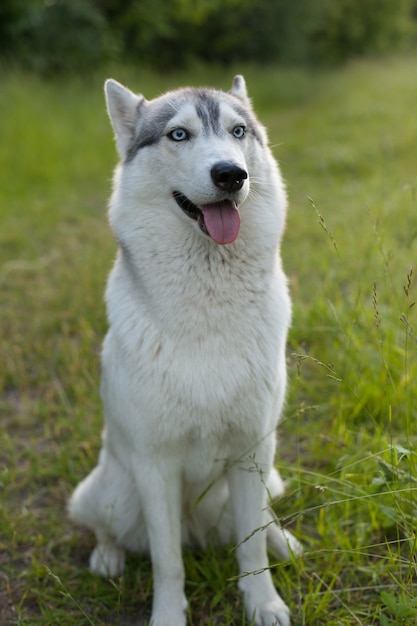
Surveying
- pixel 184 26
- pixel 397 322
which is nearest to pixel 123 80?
pixel 184 26

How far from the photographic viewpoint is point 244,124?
89.5 inches

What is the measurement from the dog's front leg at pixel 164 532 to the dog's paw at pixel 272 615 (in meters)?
0.26

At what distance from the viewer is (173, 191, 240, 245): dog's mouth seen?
2.05 m

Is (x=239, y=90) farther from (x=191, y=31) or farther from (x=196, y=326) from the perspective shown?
(x=191, y=31)

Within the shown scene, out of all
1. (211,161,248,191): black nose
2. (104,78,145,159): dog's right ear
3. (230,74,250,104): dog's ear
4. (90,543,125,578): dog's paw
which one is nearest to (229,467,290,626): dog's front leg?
(90,543,125,578): dog's paw

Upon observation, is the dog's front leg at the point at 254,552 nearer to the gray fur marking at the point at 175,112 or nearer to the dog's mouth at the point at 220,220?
the dog's mouth at the point at 220,220

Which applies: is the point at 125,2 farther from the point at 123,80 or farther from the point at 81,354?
the point at 81,354

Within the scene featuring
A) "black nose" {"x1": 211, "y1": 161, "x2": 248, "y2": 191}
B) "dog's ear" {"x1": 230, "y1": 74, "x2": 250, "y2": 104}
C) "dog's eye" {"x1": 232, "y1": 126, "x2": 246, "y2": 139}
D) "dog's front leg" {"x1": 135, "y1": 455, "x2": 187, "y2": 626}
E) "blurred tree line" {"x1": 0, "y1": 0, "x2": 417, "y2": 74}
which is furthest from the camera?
"blurred tree line" {"x1": 0, "y1": 0, "x2": 417, "y2": 74}

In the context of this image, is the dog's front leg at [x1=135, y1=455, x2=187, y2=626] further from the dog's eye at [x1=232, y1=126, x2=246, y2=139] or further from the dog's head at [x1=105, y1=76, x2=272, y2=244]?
the dog's eye at [x1=232, y1=126, x2=246, y2=139]

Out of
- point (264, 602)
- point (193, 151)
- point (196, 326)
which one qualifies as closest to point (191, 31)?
point (193, 151)

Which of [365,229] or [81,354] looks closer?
[81,354]

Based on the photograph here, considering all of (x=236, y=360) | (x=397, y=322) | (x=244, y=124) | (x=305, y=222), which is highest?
(x=244, y=124)

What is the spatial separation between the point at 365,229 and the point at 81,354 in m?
2.13

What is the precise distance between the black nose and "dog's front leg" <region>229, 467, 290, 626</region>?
948 mm
